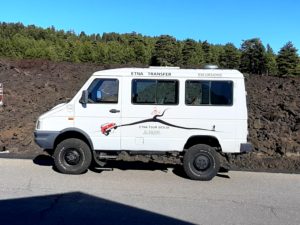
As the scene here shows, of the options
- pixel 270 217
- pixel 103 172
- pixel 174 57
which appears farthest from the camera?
pixel 174 57

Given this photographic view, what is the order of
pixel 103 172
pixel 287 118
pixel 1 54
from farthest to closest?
pixel 1 54, pixel 287 118, pixel 103 172

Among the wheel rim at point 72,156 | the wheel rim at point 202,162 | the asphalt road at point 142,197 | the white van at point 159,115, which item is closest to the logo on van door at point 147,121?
the white van at point 159,115

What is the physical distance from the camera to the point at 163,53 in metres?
31.4

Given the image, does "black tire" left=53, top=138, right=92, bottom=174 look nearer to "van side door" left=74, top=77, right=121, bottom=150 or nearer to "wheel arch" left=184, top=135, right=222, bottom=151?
"van side door" left=74, top=77, right=121, bottom=150

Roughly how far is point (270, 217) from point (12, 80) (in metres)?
20.2

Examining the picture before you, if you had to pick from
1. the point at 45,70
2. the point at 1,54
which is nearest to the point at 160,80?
the point at 45,70

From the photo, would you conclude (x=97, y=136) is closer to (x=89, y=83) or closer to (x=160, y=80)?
(x=89, y=83)

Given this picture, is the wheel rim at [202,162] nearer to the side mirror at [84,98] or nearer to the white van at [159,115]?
the white van at [159,115]

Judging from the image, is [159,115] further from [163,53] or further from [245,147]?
[163,53]

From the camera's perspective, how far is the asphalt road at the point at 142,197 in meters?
7.16

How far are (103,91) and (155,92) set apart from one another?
1.05 m

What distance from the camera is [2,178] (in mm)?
9539

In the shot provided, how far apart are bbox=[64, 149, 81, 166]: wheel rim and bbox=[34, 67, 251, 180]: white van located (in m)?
0.02

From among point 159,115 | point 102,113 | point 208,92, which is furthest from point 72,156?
point 208,92
